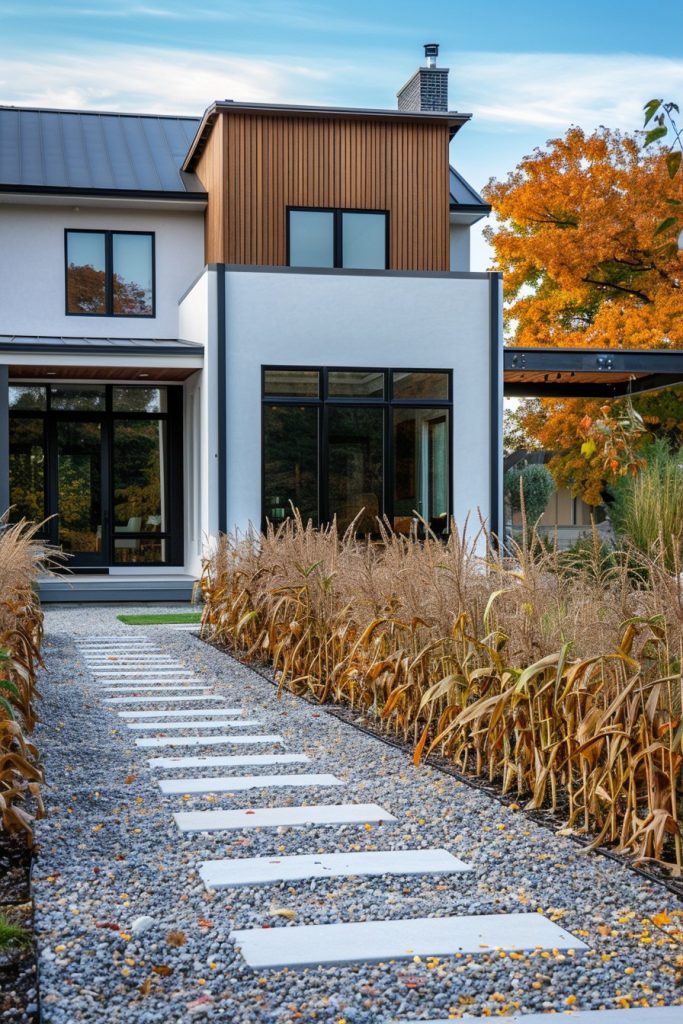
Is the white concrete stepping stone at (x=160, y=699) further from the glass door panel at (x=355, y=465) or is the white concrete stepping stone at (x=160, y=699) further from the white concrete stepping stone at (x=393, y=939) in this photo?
the glass door panel at (x=355, y=465)

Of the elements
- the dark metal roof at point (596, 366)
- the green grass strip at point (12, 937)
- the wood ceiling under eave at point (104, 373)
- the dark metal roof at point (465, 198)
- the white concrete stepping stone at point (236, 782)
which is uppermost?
the dark metal roof at point (465, 198)

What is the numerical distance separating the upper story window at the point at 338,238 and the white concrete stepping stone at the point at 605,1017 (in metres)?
12.7

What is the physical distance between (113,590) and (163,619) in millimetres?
2005

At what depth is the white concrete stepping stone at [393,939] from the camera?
2854 mm

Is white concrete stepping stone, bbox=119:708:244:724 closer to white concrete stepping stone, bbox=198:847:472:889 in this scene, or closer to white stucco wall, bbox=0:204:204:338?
white concrete stepping stone, bbox=198:847:472:889

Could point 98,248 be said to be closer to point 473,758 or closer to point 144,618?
point 144,618

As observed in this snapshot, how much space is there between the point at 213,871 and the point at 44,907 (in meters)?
0.56

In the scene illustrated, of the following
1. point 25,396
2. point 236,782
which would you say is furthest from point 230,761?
point 25,396

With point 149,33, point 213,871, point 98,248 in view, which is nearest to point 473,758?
point 213,871

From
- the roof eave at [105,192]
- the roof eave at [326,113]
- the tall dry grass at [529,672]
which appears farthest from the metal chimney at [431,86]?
the tall dry grass at [529,672]

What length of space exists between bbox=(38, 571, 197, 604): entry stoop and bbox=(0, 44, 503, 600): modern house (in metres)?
0.03

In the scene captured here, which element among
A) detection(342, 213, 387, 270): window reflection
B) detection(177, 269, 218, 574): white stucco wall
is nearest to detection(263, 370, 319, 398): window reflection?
detection(177, 269, 218, 574): white stucco wall

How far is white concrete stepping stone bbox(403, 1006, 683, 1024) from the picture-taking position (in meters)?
2.51

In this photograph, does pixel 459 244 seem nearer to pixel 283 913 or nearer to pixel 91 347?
pixel 91 347
